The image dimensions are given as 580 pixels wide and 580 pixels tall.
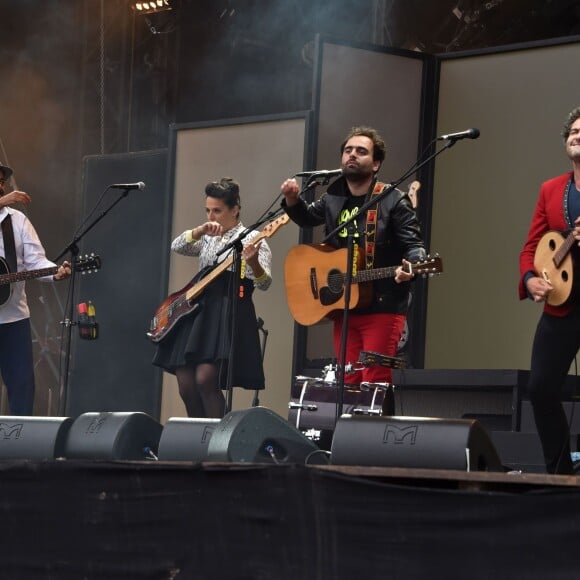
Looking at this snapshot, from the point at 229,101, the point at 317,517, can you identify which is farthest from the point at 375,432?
the point at 229,101

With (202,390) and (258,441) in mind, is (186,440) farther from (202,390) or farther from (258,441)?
(202,390)

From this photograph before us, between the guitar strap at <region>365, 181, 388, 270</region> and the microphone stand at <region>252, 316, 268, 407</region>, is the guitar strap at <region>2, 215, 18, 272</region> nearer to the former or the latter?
the microphone stand at <region>252, 316, 268, 407</region>

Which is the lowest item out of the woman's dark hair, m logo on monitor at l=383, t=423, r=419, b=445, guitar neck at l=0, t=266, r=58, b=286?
m logo on monitor at l=383, t=423, r=419, b=445

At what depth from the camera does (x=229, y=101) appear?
1020cm

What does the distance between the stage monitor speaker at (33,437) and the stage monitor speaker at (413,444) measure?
3.50ft

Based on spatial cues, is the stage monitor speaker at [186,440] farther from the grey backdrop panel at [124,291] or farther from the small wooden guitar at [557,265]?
the grey backdrop panel at [124,291]

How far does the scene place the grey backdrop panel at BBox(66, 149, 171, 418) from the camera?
827cm

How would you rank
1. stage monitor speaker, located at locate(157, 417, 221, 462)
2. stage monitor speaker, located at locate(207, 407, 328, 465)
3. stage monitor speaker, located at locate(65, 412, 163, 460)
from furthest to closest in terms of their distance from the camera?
Answer: stage monitor speaker, located at locate(65, 412, 163, 460), stage monitor speaker, located at locate(157, 417, 221, 462), stage monitor speaker, located at locate(207, 407, 328, 465)

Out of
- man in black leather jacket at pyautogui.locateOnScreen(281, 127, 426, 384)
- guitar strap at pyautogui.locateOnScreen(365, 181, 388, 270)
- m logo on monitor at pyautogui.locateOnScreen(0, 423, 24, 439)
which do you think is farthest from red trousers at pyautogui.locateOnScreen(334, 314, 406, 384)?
m logo on monitor at pyautogui.locateOnScreen(0, 423, 24, 439)

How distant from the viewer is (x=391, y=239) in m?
5.59

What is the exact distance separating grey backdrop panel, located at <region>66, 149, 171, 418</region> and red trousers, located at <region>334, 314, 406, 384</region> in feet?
9.26

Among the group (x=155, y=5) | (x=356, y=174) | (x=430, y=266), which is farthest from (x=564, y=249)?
(x=155, y=5)

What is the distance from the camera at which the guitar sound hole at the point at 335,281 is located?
5.71 meters

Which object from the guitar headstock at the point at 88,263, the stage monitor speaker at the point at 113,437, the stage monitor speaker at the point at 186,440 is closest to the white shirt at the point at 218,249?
the guitar headstock at the point at 88,263
